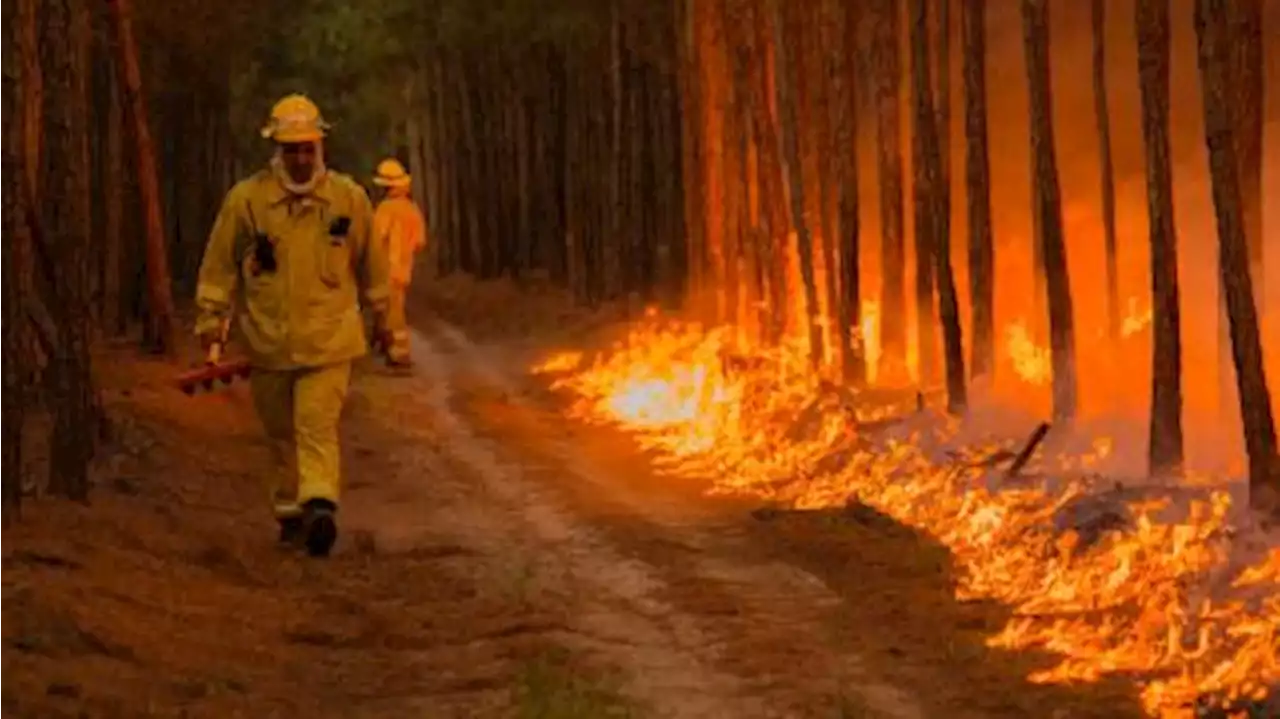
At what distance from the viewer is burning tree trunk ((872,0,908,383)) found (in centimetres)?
1398

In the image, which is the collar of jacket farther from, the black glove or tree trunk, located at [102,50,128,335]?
tree trunk, located at [102,50,128,335]

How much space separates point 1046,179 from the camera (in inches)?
419

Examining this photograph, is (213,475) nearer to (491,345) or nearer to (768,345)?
(768,345)

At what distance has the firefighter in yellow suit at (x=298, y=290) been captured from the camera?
977 centimetres

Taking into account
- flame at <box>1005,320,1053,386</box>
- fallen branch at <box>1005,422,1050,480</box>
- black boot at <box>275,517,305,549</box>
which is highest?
flame at <box>1005,320,1053,386</box>

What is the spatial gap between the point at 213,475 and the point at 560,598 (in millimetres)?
4401

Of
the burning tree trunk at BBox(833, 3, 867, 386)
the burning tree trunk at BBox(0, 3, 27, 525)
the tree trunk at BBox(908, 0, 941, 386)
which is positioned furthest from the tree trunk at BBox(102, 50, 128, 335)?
the burning tree trunk at BBox(0, 3, 27, 525)

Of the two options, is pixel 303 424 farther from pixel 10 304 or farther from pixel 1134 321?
pixel 1134 321

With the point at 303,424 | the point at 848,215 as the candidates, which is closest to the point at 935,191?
the point at 848,215

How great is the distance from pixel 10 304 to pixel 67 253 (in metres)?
1.72

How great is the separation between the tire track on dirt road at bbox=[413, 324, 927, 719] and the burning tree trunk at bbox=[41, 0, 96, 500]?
229 centimetres

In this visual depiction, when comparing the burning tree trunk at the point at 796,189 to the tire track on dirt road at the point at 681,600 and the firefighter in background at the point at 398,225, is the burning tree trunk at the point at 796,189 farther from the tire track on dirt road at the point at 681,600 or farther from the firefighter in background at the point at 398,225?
the firefighter in background at the point at 398,225

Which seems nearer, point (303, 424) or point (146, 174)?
point (303, 424)

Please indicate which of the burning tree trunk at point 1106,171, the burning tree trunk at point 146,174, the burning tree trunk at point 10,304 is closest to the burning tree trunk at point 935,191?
the burning tree trunk at point 1106,171
